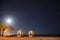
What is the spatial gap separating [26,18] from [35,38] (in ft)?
2.44

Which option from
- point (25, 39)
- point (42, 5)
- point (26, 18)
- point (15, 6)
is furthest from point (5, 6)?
point (25, 39)

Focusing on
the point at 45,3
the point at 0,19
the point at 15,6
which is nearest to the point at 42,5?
the point at 45,3

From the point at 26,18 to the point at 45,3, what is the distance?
1.91 feet

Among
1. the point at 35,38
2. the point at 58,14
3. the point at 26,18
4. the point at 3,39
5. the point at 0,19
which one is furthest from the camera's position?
the point at 0,19

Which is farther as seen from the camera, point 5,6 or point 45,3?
point 5,6

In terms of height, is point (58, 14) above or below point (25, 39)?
above

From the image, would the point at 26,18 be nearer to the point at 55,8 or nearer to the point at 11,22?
the point at 11,22

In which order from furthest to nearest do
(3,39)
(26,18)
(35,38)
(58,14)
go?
1. (26,18)
2. (58,14)
3. (3,39)
4. (35,38)

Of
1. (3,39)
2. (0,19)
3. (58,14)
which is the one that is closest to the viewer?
(3,39)

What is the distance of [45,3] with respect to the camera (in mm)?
2738

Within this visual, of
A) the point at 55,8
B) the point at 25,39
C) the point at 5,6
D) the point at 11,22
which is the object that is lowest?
the point at 25,39

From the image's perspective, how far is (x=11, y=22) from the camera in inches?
116

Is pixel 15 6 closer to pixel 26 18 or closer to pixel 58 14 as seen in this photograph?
pixel 26 18

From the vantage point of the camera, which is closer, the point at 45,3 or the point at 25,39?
the point at 25,39
